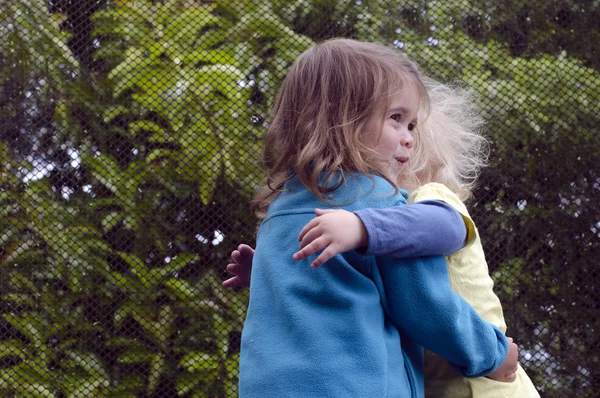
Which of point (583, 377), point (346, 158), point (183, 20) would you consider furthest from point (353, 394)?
point (183, 20)

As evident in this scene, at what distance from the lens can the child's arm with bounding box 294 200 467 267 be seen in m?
1.03

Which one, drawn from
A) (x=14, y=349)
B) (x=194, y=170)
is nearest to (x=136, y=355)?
(x=14, y=349)

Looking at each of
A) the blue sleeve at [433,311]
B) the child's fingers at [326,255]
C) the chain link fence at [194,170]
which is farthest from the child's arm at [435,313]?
the chain link fence at [194,170]

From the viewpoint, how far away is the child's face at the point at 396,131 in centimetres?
125

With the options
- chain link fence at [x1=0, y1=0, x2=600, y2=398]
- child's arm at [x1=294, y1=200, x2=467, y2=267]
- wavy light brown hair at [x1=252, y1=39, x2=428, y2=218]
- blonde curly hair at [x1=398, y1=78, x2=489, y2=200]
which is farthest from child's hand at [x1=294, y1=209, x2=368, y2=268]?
chain link fence at [x1=0, y1=0, x2=600, y2=398]

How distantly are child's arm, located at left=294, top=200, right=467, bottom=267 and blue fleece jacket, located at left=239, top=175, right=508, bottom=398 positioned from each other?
35 millimetres

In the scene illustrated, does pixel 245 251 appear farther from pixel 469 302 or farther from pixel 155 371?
pixel 155 371

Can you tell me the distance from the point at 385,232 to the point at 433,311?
0.44 feet

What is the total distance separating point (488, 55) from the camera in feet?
7.38

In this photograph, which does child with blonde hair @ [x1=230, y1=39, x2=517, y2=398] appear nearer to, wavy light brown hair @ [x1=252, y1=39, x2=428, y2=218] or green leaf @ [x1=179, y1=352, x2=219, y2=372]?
wavy light brown hair @ [x1=252, y1=39, x2=428, y2=218]

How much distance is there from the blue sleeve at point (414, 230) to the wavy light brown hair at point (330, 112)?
108mm

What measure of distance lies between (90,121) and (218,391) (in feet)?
2.57

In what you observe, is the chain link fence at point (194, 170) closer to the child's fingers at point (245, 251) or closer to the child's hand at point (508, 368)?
the child's fingers at point (245, 251)

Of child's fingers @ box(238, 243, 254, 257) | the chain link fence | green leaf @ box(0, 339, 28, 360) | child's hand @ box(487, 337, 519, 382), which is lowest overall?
green leaf @ box(0, 339, 28, 360)
